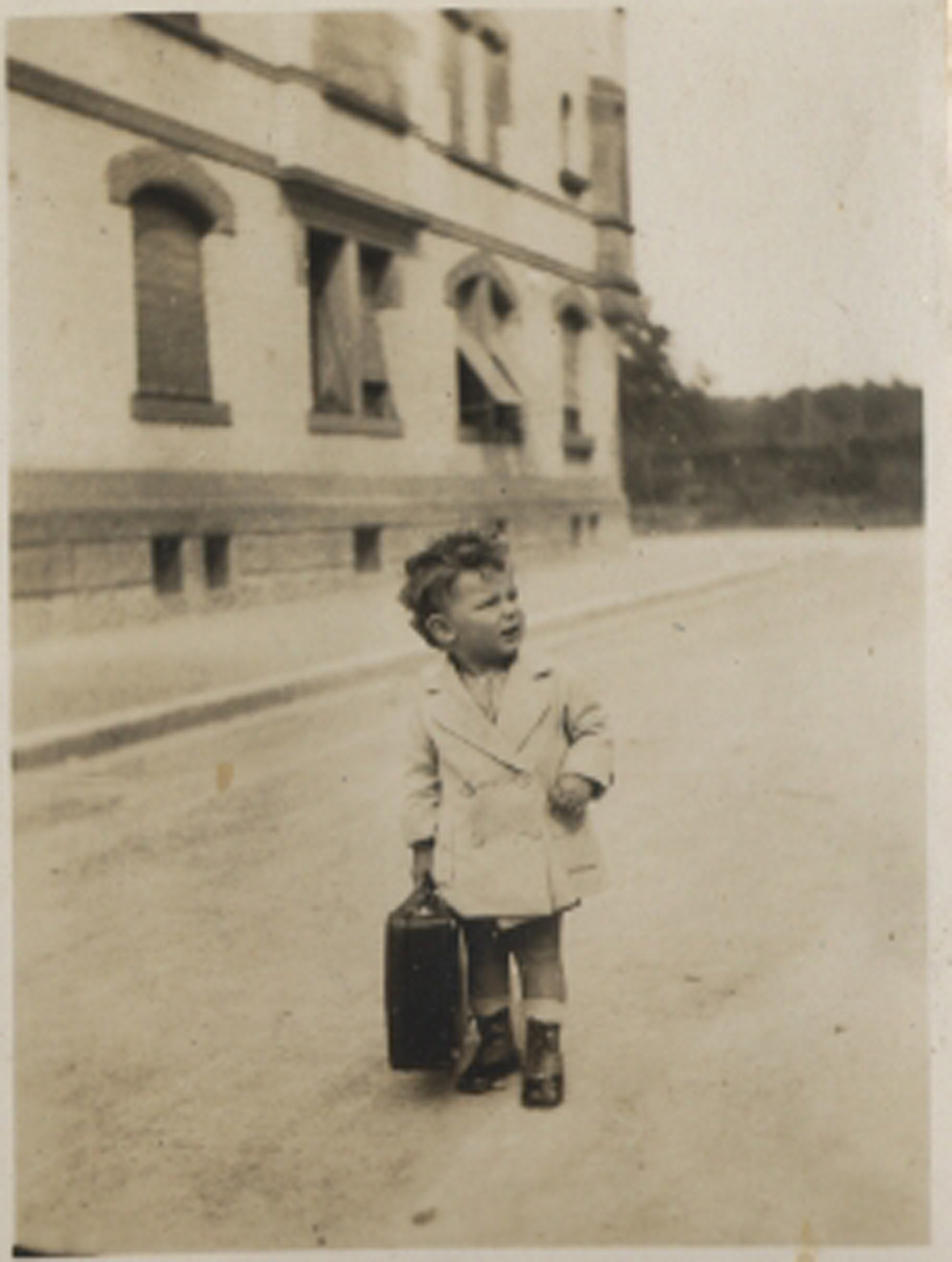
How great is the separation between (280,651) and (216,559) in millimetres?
451

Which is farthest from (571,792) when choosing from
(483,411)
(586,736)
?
(483,411)

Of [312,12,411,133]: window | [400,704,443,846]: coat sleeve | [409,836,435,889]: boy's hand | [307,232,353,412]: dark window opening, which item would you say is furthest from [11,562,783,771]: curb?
[312,12,411,133]: window

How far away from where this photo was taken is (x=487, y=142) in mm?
3346

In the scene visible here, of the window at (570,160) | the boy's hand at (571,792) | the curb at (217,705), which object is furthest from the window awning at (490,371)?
the boy's hand at (571,792)

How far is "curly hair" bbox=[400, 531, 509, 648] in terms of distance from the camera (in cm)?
252

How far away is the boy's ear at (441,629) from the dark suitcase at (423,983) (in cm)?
59

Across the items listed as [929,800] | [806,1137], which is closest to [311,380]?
[929,800]

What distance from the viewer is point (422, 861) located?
8.67 feet

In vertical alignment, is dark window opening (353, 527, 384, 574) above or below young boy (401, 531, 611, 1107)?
above

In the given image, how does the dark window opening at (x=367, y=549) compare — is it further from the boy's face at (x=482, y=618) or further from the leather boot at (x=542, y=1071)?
the leather boot at (x=542, y=1071)

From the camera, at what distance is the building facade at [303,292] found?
3119mm

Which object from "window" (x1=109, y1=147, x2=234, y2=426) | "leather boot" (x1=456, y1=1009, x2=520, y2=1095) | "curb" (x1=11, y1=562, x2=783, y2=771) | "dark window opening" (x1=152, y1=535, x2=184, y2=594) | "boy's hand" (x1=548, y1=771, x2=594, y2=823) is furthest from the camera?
"dark window opening" (x1=152, y1=535, x2=184, y2=594)

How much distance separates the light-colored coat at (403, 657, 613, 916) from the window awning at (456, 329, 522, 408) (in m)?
1.06

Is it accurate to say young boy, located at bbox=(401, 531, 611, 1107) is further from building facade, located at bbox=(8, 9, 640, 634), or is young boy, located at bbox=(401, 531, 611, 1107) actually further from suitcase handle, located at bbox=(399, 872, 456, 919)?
building facade, located at bbox=(8, 9, 640, 634)
